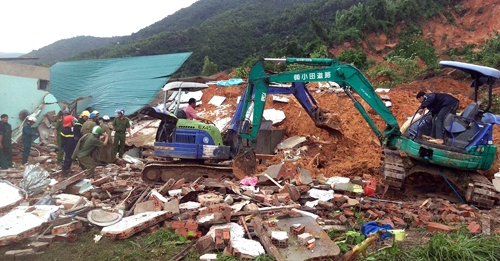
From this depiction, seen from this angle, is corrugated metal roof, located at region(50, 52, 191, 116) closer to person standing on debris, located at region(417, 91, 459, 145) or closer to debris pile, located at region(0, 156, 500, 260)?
debris pile, located at region(0, 156, 500, 260)

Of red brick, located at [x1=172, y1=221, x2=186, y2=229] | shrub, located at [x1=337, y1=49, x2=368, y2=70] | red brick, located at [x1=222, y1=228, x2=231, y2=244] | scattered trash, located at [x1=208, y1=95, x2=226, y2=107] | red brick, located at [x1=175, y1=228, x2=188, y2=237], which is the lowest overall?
red brick, located at [x1=175, y1=228, x2=188, y2=237]

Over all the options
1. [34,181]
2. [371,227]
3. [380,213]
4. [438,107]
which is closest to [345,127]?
[438,107]

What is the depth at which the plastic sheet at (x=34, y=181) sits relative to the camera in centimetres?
796

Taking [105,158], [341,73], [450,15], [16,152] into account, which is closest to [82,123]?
[105,158]

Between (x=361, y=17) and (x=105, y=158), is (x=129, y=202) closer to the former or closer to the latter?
(x=105, y=158)

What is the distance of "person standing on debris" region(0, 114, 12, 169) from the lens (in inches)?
417

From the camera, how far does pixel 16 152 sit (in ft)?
40.5

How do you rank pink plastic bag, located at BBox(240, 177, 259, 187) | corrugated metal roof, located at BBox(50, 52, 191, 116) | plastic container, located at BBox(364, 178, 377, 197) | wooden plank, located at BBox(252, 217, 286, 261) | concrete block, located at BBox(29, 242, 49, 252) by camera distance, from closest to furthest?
wooden plank, located at BBox(252, 217, 286, 261) < concrete block, located at BBox(29, 242, 49, 252) < plastic container, located at BBox(364, 178, 377, 197) < pink plastic bag, located at BBox(240, 177, 259, 187) < corrugated metal roof, located at BBox(50, 52, 191, 116)

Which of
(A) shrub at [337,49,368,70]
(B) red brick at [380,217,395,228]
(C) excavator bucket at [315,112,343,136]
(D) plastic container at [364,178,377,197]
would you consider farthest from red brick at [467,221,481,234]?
(A) shrub at [337,49,368,70]

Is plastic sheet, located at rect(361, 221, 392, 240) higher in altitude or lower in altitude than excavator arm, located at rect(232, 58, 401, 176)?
Answer: lower

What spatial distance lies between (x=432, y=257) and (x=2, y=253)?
533cm

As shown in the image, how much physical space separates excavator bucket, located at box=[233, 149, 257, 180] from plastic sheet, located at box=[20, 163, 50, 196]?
3824mm

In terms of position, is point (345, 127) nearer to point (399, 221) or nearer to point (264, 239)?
point (399, 221)

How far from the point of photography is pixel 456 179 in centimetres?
744
